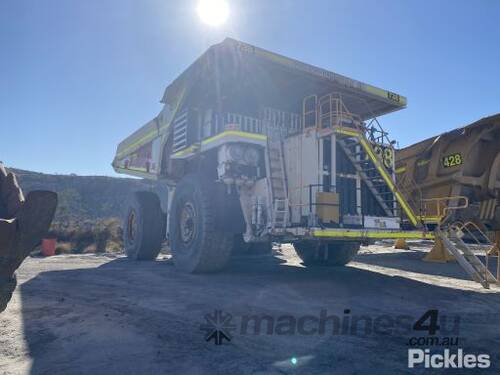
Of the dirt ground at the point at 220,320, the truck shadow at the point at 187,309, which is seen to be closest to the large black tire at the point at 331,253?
the truck shadow at the point at 187,309

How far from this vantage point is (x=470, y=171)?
933 cm

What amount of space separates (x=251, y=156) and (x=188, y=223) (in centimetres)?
189

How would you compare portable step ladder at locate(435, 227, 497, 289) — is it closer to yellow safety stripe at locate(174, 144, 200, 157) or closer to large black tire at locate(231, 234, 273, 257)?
large black tire at locate(231, 234, 273, 257)

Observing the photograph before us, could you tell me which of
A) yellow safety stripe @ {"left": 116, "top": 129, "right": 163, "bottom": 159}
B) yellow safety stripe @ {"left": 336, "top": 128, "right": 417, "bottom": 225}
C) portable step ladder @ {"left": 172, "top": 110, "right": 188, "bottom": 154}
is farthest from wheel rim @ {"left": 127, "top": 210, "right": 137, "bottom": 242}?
yellow safety stripe @ {"left": 336, "top": 128, "right": 417, "bottom": 225}

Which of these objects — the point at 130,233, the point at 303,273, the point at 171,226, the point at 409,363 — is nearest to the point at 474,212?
the point at 303,273

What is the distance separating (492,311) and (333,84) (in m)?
4.69

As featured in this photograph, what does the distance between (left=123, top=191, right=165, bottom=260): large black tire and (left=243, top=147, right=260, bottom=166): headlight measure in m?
4.08

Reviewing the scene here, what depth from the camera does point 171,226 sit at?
8.01 meters

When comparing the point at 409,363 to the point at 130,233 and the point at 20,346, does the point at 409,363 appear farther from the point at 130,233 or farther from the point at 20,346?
the point at 130,233

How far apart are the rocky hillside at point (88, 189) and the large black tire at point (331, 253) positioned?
3157 cm

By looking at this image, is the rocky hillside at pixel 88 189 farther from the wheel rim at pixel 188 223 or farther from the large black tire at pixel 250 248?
the wheel rim at pixel 188 223

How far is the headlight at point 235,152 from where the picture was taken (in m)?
6.67

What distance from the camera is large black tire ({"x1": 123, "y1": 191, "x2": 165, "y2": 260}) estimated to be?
9.80 metres

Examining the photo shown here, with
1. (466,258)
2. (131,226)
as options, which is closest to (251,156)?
(466,258)
